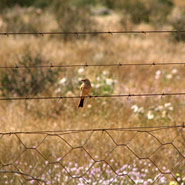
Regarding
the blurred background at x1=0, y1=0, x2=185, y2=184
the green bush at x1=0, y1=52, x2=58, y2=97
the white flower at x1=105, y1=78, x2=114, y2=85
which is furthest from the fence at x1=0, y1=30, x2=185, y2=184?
the green bush at x1=0, y1=52, x2=58, y2=97

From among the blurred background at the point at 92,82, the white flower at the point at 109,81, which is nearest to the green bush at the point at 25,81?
the blurred background at the point at 92,82

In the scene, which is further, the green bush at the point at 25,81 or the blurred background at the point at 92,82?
the green bush at the point at 25,81

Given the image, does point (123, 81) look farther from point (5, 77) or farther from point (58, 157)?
point (58, 157)

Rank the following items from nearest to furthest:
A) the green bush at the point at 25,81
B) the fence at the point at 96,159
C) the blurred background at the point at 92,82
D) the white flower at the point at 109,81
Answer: the fence at the point at 96,159 < the blurred background at the point at 92,82 < the white flower at the point at 109,81 < the green bush at the point at 25,81

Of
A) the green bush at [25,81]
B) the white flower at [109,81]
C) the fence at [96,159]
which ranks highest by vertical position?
the green bush at [25,81]

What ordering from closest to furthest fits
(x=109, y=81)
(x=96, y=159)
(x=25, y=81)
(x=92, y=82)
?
(x=96, y=159)
(x=109, y=81)
(x=92, y=82)
(x=25, y=81)

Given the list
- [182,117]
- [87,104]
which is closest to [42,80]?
[87,104]

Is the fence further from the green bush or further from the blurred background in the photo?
the green bush

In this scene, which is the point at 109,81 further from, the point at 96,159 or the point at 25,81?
the point at 96,159

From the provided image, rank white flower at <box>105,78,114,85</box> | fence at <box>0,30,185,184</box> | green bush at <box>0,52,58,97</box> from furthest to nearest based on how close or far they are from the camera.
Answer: green bush at <box>0,52,58,97</box> < white flower at <box>105,78,114,85</box> < fence at <box>0,30,185,184</box>

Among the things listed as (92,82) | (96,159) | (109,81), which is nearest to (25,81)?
(92,82)

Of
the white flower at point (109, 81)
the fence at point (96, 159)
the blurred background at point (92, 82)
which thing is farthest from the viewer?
the white flower at point (109, 81)

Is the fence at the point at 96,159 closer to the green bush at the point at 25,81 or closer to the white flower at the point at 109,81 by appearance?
the white flower at the point at 109,81

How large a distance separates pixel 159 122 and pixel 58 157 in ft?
5.26
